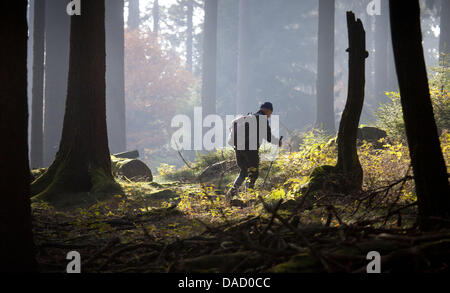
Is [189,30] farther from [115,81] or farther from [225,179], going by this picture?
[225,179]

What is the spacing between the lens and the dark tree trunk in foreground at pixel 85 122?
8200 mm

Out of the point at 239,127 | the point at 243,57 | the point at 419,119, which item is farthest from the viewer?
the point at 243,57

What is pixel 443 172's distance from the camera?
3.31 m

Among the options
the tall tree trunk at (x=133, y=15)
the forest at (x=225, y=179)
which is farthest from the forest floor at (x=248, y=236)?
the tall tree trunk at (x=133, y=15)

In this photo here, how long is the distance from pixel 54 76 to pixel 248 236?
16.5m

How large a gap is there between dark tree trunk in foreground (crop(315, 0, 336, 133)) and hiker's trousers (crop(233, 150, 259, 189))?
48.0ft

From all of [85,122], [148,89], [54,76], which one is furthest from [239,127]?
[148,89]

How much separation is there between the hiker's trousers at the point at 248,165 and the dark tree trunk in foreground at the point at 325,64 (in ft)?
48.0

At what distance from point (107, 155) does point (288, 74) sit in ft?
111

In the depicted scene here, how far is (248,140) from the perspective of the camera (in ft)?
27.4

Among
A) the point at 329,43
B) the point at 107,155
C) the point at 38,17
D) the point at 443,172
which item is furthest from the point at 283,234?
the point at 329,43

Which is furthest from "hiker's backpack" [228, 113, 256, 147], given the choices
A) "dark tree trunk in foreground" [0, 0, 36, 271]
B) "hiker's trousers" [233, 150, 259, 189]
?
"dark tree trunk in foreground" [0, 0, 36, 271]

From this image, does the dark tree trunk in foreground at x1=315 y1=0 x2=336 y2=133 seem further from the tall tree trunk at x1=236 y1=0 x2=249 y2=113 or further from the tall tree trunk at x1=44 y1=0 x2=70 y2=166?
the tall tree trunk at x1=236 y1=0 x2=249 y2=113
